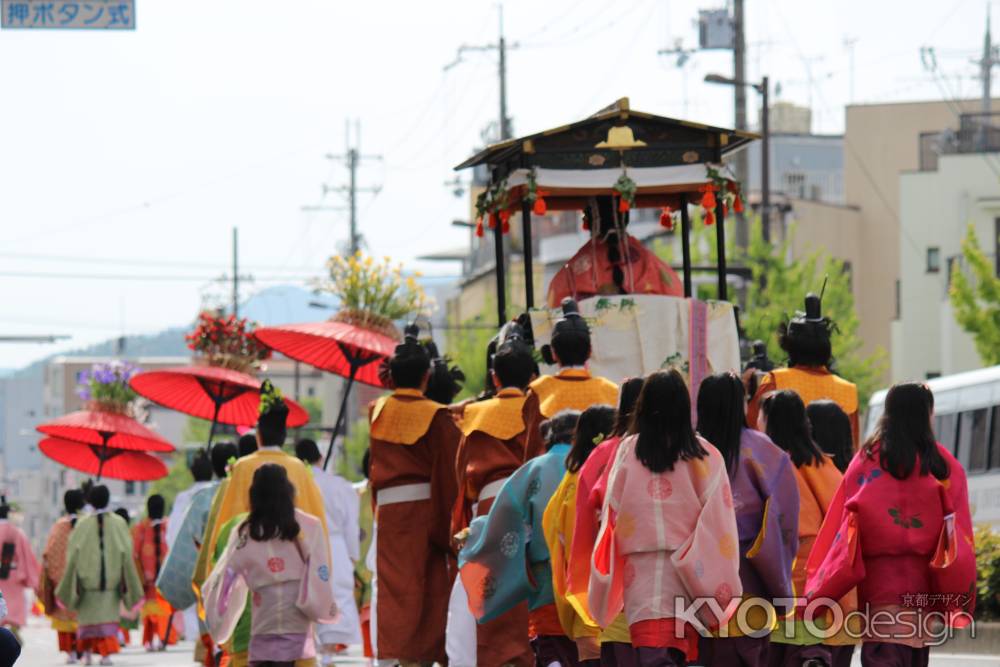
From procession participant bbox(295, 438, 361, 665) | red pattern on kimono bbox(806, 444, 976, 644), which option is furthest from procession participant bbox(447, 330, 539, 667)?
procession participant bbox(295, 438, 361, 665)

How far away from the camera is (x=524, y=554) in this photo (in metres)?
11.0

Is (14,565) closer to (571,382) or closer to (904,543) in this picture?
(571,382)

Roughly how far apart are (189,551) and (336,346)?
3529 mm

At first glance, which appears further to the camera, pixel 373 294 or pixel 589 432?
pixel 373 294

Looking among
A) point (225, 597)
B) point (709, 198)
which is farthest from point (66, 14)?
point (225, 597)

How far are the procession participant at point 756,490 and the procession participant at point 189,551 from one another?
718 cm

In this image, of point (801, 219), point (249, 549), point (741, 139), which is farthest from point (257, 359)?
point (801, 219)

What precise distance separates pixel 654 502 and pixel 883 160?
5371 centimetres

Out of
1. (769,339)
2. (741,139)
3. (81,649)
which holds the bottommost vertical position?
(81,649)

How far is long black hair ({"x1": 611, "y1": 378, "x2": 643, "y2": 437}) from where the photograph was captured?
921cm

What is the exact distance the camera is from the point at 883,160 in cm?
6100

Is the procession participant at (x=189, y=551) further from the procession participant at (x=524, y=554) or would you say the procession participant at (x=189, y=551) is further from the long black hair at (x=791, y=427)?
the long black hair at (x=791, y=427)

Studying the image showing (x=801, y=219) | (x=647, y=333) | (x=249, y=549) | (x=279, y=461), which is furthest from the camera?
(x=801, y=219)

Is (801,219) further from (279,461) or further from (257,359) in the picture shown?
(279,461)
